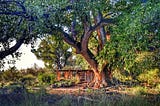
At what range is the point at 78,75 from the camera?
2605 cm

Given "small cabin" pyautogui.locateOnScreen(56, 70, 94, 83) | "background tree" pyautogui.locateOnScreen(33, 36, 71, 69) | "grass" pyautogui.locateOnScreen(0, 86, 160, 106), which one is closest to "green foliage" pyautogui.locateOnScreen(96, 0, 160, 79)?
"grass" pyautogui.locateOnScreen(0, 86, 160, 106)

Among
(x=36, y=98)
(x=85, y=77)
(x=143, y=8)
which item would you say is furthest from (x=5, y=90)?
(x=85, y=77)

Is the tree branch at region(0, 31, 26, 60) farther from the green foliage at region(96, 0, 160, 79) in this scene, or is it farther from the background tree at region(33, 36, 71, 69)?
the background tree at region(33, 36, 71, 69)

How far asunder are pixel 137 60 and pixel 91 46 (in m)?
10.1

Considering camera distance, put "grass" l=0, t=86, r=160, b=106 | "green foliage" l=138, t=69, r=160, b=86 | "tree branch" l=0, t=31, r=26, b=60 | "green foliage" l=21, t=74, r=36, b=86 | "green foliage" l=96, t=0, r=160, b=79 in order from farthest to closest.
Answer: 1. "green foliage" l=21, t=74, r=36, b=86
2. "green foliage" l=138, t=69, r=160, b=86
3. "tree branch" l=0, t=31, r=26, b=60
4. "grass" l=0, t=86, r=160, b=106
5. "green foliage" l=96, t=0, r=160, b=79

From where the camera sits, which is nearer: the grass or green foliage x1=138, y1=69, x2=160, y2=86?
the grass

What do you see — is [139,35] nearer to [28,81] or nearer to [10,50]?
[10,50]

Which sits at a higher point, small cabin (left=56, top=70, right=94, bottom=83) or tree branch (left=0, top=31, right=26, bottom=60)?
tree branch (left=0, top=31, right=26, bottom=60)

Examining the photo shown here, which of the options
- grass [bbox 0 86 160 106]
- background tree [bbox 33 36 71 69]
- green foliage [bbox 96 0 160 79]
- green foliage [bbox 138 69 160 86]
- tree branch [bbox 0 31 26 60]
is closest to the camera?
green foliage [bbox 96 0 160 79]

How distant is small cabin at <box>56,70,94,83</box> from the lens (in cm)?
2495

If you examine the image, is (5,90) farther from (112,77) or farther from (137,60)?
(112,77)

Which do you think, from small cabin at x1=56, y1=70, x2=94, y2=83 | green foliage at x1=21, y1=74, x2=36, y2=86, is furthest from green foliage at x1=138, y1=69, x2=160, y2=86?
green foliage at x1=21, y1=74, x2=36, y2=86

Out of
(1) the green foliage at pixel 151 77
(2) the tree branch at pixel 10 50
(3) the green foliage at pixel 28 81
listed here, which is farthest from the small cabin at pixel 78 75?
(2) the tree branch at pixel 10 50

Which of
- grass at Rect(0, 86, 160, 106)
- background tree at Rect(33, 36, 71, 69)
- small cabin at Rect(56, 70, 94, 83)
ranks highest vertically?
background tree at Rect(33, 36, 71, 69)
